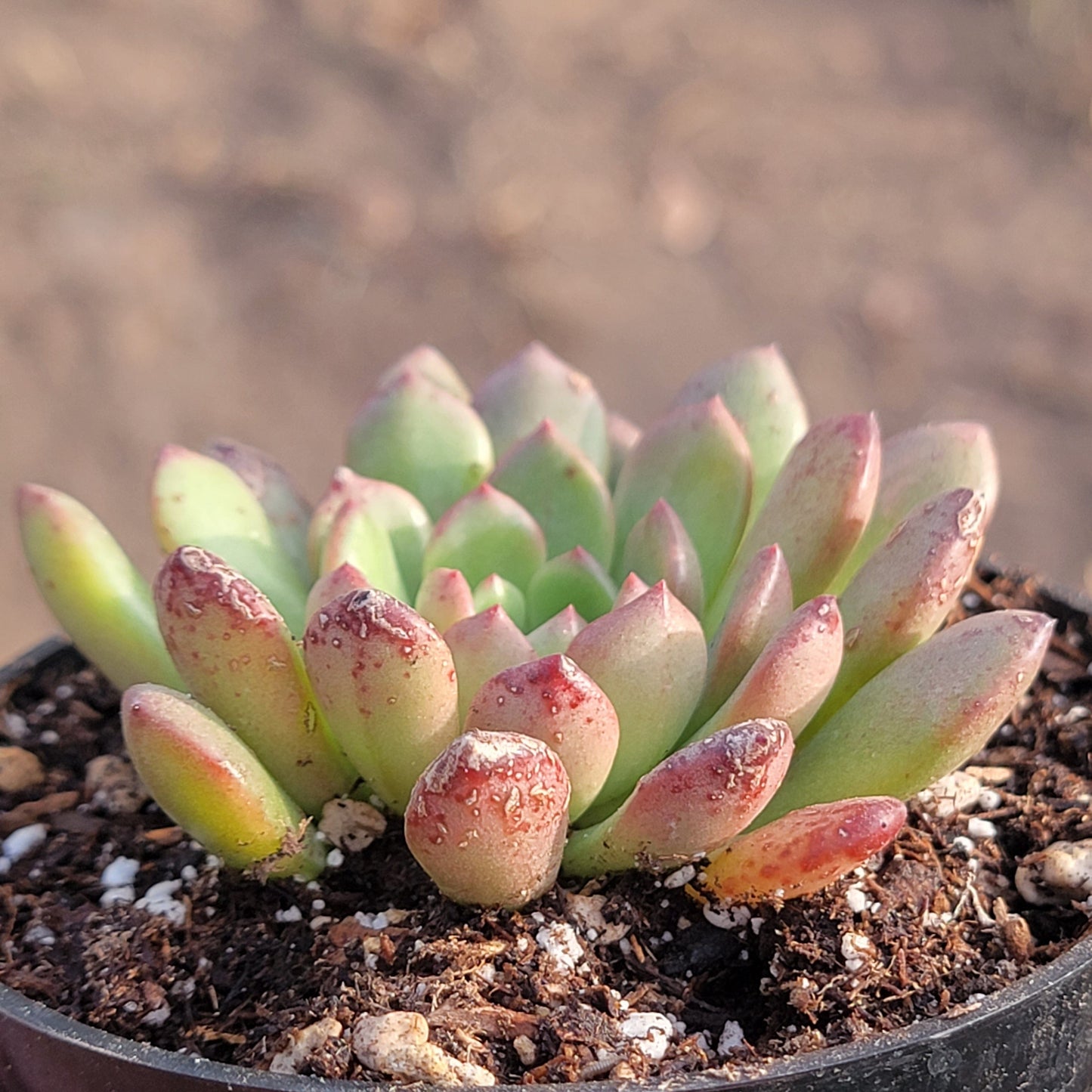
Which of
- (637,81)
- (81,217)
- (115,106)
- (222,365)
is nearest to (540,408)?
(222,365)

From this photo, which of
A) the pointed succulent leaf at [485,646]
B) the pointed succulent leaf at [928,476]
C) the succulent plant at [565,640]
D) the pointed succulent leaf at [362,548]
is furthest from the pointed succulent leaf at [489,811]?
the pointed succulent leaf at [928,476]

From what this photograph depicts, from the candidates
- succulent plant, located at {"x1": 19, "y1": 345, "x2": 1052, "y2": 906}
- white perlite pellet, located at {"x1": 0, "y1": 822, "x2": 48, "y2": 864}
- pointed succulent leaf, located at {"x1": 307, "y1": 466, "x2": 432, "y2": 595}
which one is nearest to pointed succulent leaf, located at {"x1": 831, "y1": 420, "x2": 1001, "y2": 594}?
succulent plant, located at {"x1": 19, "y1": 345, "x2": 1052, "y2": 906}

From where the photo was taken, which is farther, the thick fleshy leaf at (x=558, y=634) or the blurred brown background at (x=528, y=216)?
the blurred brown background at (x=528, y=216)

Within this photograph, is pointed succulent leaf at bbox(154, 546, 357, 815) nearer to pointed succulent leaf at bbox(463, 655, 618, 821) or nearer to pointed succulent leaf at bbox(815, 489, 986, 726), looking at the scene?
pointed succulent leaf at bbox(463, 655, 618, 821)

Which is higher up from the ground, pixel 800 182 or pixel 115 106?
pixel 115 106

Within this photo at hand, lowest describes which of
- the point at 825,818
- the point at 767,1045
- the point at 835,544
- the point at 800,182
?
the point at 767,1045

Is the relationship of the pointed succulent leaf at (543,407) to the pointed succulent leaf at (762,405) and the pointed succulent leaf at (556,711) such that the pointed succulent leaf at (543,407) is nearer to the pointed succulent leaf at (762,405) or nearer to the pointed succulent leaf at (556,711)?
the pointed succulent leaf at (762,405)

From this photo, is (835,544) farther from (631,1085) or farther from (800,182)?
(800,182)

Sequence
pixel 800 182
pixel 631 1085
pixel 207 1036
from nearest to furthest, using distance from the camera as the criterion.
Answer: pixel 631 1085, pixel 207 1036, pixel 800 182
